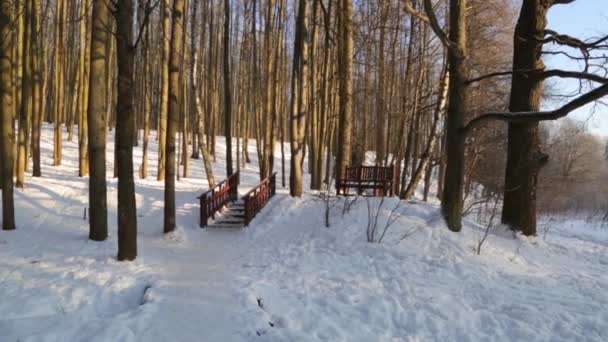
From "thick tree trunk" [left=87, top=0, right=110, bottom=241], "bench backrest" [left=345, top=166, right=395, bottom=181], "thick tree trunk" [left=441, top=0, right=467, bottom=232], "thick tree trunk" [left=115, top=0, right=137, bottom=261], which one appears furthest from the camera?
"bench backrest" [left=345, top=166, right=395, bottom=181]

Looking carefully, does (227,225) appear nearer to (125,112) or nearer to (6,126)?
(125,112)

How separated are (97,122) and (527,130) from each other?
860 centimetres

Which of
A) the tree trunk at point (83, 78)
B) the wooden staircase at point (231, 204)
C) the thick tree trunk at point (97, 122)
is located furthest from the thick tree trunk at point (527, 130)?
the tree trunk at point (83, 78)

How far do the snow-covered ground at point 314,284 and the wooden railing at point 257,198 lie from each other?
55.2 inches

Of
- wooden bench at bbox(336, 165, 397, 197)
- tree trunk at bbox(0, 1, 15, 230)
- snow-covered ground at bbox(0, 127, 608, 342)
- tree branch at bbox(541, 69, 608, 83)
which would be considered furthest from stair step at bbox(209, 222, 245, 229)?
tree branch at bbox(541, 69, 608, 83)

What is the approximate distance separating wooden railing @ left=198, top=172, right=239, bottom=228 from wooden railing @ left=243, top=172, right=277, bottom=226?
1017 mm

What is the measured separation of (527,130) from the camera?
711 centimetres

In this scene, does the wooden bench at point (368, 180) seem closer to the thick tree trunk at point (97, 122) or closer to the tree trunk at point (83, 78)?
the thick tree trunk at point (97, 122)

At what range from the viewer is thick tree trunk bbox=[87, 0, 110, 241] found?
23.5 feet

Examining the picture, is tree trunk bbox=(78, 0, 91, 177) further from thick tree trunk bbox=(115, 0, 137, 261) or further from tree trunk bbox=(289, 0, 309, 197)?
thick tree trunk bbox=(115, 0, 137, 261)

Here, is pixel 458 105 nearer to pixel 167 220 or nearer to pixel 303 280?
pixel 303 280

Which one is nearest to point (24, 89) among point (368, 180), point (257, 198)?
point (257, 198)

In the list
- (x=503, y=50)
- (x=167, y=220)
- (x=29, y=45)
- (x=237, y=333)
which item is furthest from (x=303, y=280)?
(x=503, y=50)

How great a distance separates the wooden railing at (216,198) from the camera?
9.88 metres
